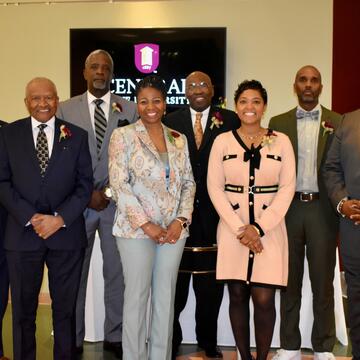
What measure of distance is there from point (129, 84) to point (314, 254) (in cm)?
314

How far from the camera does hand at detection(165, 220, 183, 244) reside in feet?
10.1

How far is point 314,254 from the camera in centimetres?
367

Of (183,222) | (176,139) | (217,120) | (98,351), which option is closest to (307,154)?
(217,120)

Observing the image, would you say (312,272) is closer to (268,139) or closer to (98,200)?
(268,139)

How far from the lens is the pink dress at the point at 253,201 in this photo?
321 centimetres

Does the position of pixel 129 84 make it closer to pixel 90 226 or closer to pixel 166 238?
pixel 90 226

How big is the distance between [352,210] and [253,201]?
1.87ft

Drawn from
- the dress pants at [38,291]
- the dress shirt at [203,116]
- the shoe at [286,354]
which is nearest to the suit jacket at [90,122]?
the dress shirt at [203,116]

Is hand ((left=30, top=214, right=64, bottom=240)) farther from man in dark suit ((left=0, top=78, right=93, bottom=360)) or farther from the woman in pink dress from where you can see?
the woman in pink dress

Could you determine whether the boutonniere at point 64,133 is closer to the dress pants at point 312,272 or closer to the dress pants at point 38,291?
the dress pants at point 38,291

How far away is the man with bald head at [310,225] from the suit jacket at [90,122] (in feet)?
3.46

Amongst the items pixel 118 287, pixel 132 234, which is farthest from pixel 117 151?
pixel 118 287

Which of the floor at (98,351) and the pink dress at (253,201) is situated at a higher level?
the pink dress at (253,201)

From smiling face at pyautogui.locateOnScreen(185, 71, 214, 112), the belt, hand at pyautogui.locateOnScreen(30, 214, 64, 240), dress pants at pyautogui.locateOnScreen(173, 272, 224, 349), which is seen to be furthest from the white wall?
hand at pyautogui.locateOnScreen(30, 214, 64, 240)
